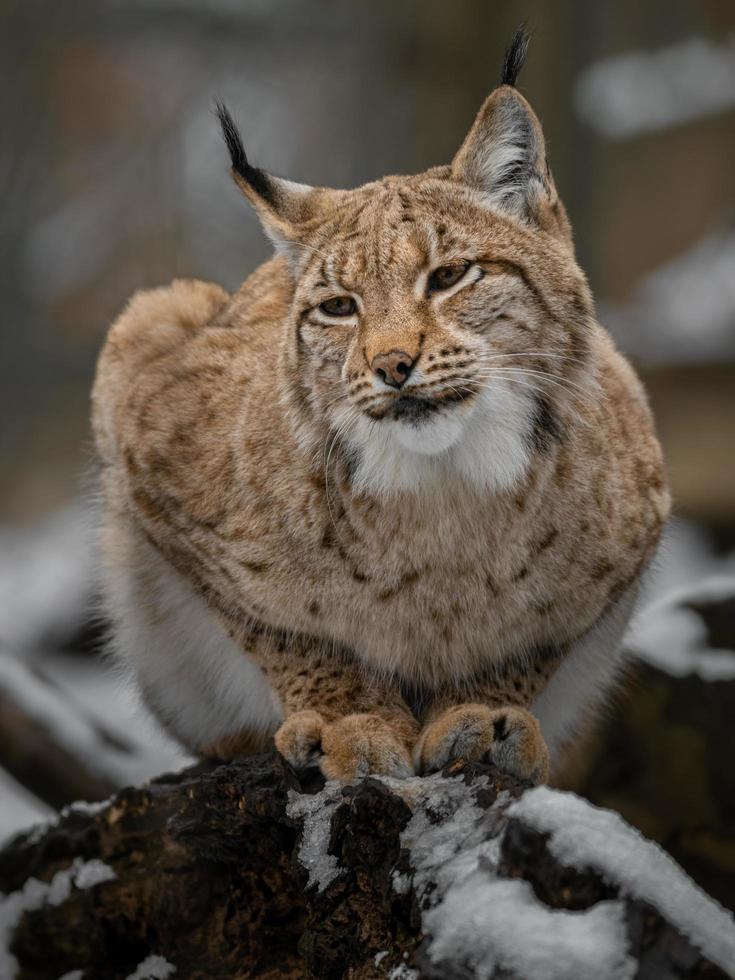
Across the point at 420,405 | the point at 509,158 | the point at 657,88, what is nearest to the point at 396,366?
the point at 420,405

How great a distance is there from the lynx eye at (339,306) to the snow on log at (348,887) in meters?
1.04

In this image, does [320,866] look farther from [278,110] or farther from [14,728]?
[278,110]

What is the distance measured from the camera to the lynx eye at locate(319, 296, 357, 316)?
10.4ft

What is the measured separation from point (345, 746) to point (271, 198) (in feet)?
4.71

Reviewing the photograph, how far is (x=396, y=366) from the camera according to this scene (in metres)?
2.87

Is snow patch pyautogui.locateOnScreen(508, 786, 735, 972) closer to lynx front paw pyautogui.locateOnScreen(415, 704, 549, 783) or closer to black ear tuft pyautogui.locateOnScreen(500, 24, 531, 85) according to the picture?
lynx front paw pyautogui.locateOnScreen(415, 704, 549, 783)

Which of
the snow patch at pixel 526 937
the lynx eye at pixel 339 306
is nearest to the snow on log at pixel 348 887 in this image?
the snow patch at pixel 526 937

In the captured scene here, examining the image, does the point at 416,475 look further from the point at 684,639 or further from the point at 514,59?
the point at 684,639

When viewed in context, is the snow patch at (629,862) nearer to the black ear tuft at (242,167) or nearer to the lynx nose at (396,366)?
the lynx nose at (396,366)

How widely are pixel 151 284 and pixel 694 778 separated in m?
4.11

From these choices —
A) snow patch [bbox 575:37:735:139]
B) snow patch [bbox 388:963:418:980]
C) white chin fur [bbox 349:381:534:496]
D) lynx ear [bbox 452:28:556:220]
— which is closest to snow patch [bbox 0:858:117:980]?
snow patch [bbox 388:963:418:980]

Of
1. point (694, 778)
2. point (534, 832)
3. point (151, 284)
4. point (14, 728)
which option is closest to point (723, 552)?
point (694, 778)

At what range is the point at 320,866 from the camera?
103 inches

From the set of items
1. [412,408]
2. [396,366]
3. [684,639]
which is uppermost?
[396,366]
